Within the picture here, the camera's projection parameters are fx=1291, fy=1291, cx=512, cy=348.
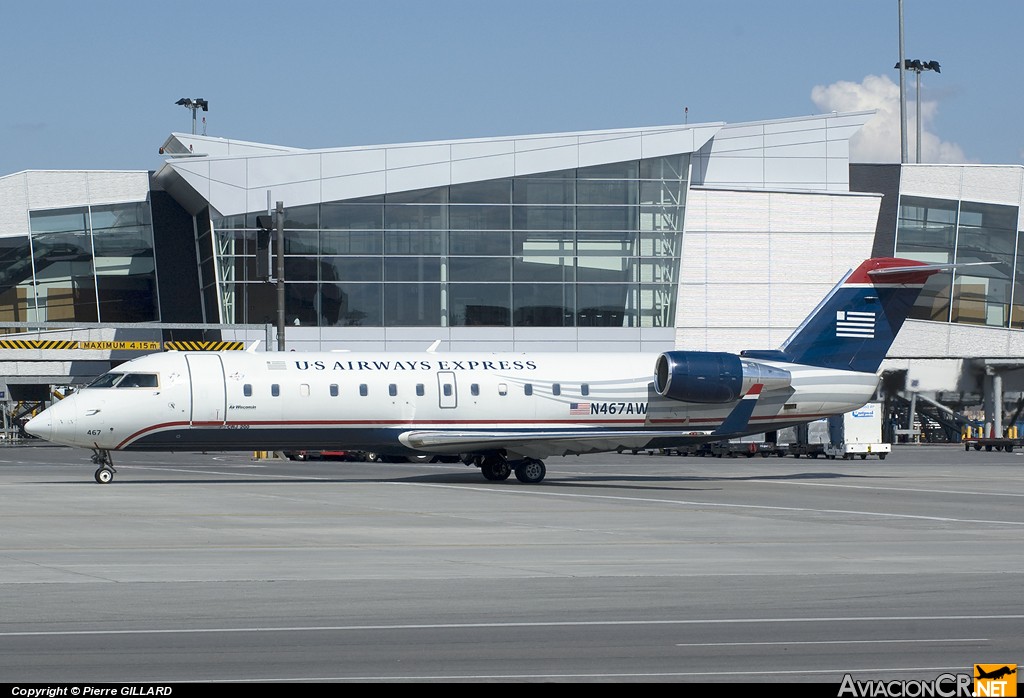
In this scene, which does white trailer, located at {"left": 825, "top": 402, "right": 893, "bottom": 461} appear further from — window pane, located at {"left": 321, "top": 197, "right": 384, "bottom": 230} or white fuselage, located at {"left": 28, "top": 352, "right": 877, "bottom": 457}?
window pane, located at {"left": 321, "top": 197, "right": 384, "bottom": 230}

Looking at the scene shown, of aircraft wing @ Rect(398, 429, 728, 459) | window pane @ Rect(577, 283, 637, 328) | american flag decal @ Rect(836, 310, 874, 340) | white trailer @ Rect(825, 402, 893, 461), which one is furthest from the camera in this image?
window pane @ Rect(577, 283, 637, 328)

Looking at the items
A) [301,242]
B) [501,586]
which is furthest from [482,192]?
[501,586]

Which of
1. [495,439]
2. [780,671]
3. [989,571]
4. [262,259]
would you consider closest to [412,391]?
[495,439]

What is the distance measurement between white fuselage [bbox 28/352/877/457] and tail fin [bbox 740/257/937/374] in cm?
51

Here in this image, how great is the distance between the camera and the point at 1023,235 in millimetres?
76250

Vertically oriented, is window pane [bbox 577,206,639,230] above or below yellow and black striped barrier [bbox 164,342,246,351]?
above

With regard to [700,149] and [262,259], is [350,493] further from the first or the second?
[700,149]

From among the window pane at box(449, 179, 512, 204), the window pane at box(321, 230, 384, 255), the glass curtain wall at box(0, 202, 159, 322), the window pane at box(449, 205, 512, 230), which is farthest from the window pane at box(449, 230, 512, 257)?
the glass curtain wall at box(0, 202, 159, 322)

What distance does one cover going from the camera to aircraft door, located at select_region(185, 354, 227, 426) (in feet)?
101

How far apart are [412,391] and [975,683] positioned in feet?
82.0

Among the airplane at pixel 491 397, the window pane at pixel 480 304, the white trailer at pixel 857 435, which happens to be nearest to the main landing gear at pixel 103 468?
the airplane at pixel 491 397

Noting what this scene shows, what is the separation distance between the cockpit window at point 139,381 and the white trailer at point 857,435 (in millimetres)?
30427

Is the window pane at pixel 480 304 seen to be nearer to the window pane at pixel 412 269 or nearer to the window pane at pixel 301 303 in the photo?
the window pane at pixel 412 269

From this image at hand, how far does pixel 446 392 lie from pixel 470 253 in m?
33.9
